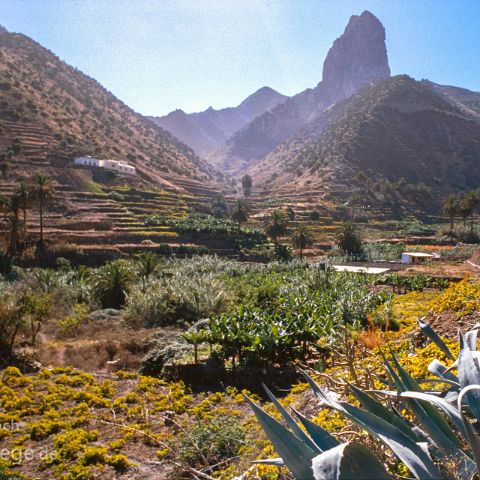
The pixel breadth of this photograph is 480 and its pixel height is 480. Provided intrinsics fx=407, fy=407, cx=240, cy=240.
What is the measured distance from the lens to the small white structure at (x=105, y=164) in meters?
61.4

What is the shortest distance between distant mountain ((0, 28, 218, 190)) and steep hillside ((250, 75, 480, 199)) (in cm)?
3254

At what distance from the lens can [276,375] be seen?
8844 millimetres

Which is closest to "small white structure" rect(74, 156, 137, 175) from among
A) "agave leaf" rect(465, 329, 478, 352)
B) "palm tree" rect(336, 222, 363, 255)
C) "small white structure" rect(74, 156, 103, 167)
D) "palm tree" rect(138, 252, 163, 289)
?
"small white structure" rect(74, 156, 103, 167)

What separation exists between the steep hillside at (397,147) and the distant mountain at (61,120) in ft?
107

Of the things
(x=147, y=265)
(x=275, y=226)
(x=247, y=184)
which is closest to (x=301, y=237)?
A: (x=275, y=226)

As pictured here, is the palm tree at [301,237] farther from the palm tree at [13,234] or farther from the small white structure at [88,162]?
the small white structure at [88,162]

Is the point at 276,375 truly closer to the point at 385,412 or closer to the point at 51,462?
the point at 51,462

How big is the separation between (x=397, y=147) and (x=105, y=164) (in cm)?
7171

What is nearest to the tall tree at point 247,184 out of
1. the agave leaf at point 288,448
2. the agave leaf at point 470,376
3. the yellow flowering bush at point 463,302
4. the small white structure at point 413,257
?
the small white structure at point 413,257

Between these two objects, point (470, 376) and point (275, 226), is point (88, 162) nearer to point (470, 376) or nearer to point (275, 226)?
point (275, 226)

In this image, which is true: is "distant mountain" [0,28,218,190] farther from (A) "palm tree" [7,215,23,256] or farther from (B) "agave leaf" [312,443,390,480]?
(B) "agave leaf" [312,443,390,480]

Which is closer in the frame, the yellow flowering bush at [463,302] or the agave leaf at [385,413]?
the agave leaf at [385,413]

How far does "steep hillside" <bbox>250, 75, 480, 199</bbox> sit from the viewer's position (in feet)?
305

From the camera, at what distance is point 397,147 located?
101 metres
